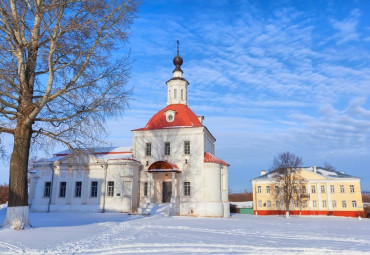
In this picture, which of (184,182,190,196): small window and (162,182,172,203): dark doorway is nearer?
(184,182,190,196): small window

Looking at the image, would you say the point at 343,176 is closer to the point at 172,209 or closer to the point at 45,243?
the point at 172,209

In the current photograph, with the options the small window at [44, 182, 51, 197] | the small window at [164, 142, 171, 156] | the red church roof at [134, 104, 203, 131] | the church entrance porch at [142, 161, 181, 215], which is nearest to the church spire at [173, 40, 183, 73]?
the red church roof at [134, 104, 203, 131]

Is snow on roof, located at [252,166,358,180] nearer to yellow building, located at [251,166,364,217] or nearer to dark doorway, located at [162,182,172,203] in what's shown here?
yellow building, located at [251,166,364,217]

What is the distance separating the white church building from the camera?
25.5 meters

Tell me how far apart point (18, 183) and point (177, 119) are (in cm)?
1820

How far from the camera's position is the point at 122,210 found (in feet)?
82.4

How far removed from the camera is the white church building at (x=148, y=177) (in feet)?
83.8

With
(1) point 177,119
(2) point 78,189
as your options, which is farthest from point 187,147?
(2) point 78,189

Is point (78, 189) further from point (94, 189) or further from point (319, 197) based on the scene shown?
point (319, 197)

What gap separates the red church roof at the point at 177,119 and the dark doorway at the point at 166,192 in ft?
17.3

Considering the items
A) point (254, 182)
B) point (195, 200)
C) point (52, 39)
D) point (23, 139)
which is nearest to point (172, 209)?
point (195, 200)

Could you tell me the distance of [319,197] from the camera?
40.2 meters

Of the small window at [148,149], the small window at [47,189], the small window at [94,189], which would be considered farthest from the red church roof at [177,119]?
the small window at [47,189]

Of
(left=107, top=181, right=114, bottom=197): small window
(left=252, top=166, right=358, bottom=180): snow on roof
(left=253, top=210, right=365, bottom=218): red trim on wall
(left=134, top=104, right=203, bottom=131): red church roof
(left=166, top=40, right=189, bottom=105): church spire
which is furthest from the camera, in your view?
(left=252, top=166, right=358, bottom=180): snow on roof
